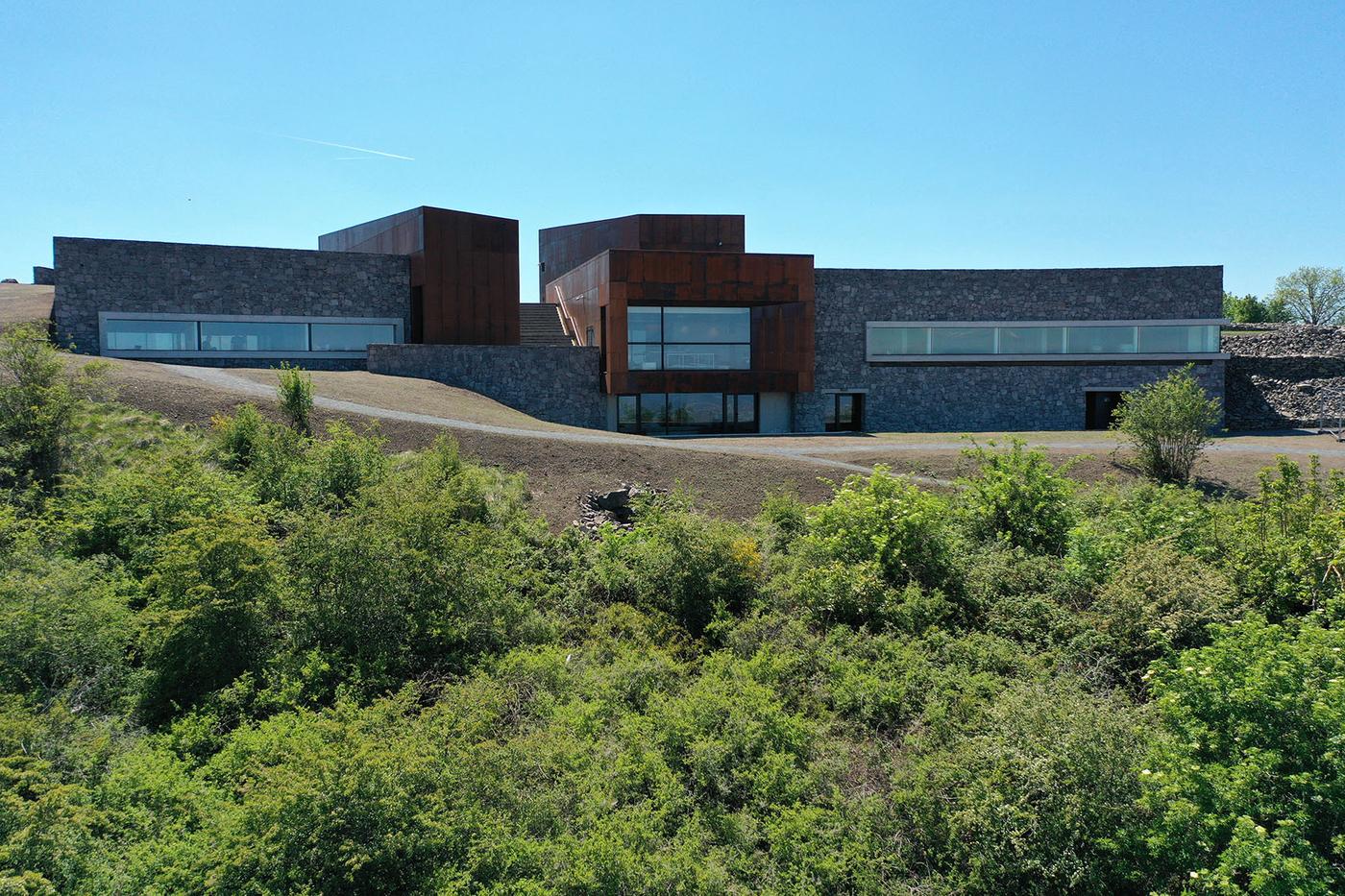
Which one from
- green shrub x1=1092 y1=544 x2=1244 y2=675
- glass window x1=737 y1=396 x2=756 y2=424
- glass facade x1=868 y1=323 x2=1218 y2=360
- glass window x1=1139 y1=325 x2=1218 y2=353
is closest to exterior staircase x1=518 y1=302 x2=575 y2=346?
glass window x1=737 y1=396 x2=756 y2=424

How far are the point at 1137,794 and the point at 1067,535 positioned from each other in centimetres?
591

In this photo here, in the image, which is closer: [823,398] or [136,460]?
[136,460]

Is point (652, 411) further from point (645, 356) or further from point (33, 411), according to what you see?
point (33, 411)

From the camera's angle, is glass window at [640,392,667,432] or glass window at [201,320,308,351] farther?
glass window at [640,392,667,432]

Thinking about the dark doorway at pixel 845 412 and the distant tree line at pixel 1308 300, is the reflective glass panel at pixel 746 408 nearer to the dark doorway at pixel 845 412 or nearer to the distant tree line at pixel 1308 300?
the dark doorway at pixel 845 412

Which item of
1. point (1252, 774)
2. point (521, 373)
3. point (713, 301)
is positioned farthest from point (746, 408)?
point (1252, 774)

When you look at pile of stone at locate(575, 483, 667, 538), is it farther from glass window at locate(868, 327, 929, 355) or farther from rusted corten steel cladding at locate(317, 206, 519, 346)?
glass window at locate(868, 327, 929, 355)

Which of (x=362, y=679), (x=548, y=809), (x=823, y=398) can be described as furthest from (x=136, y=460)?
(x=823, y=398)

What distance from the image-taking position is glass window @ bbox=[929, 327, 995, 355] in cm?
3080

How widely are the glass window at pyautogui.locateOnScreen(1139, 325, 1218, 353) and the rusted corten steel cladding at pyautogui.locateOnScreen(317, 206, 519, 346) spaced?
2259 centimetres

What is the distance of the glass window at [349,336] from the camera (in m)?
27.0

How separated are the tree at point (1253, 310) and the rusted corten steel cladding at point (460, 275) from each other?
6012cm

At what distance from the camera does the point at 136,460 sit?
45.8ft

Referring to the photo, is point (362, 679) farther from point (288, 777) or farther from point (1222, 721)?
point (1222, 721)
